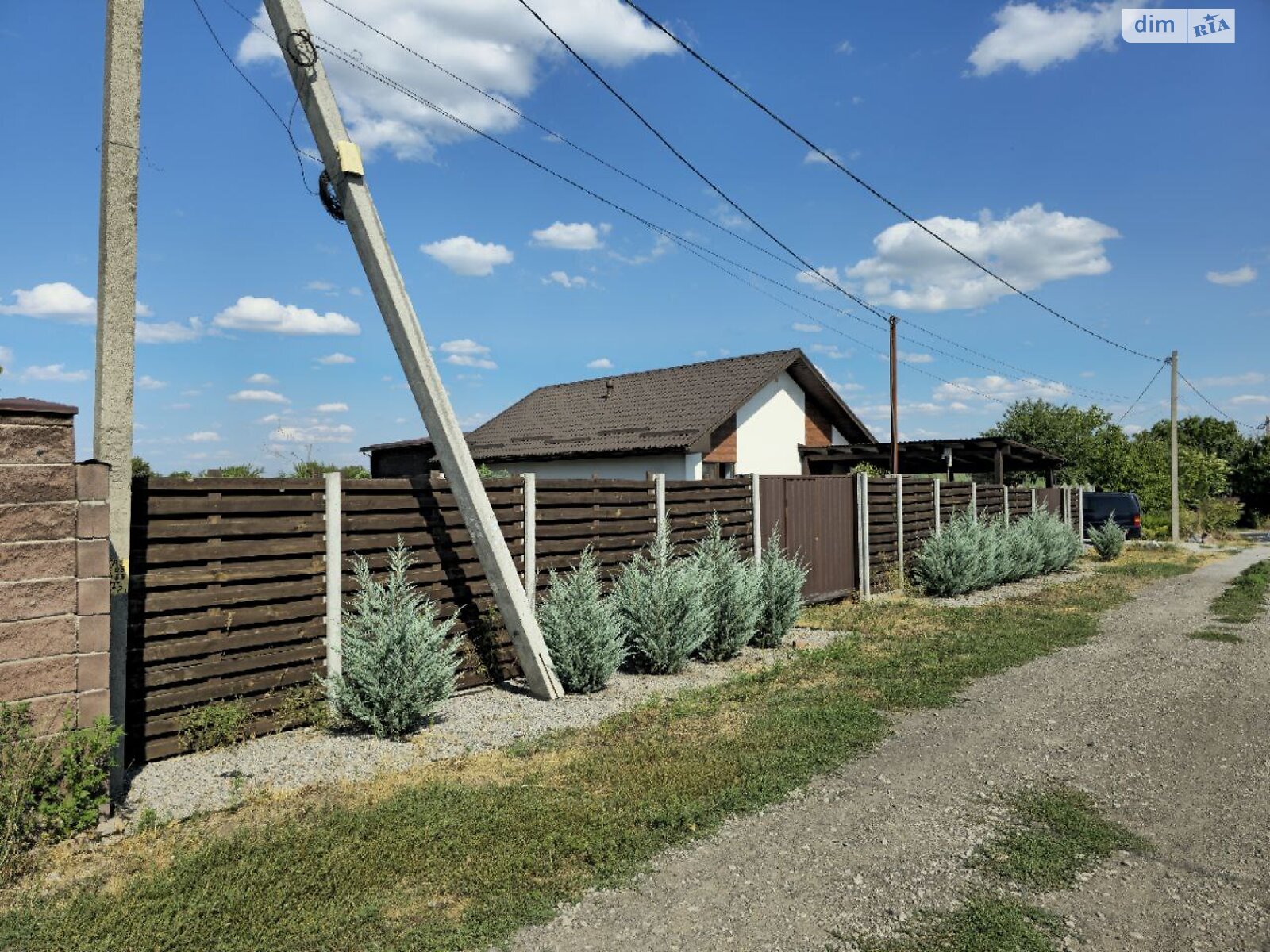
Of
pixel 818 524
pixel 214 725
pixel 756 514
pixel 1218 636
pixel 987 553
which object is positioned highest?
pixel 756 514

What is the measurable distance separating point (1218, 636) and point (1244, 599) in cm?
463

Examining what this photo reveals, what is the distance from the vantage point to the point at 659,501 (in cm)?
941

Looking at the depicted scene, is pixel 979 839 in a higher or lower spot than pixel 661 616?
lower

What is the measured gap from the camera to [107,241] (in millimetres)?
5020

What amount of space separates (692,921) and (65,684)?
3545 millimetres

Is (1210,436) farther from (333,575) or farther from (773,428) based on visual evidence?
(333,575)

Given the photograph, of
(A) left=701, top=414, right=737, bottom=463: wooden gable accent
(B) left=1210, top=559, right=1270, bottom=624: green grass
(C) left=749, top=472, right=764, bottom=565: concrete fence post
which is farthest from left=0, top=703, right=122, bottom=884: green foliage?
(A) left=701, top=414, right=737, bottom=463: wooden gable accent

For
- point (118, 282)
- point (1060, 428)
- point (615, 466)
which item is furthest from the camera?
point (1060, 428)

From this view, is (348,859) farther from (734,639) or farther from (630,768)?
(734,639)

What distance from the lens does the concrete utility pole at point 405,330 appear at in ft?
20.4

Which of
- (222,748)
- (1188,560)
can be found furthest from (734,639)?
(1188,560)

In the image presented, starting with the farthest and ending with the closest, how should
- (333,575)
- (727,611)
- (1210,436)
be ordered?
1. (1210,436)
2. (727,611)
3. (333,575)

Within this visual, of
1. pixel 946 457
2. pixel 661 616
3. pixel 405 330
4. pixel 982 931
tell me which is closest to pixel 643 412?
pixel 946 457

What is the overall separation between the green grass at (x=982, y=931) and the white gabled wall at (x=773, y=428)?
58.0 ft
